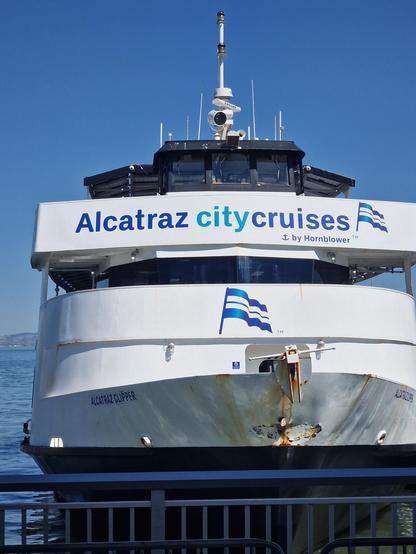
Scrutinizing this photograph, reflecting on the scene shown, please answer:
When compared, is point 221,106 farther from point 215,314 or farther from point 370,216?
point 215,314

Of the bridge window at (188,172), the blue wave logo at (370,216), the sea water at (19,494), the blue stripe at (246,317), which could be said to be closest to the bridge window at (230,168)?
the bridge window at (188,172)

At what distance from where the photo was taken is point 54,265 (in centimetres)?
1155

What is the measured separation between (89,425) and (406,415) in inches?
135

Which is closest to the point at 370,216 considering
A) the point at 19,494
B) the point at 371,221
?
the point at 371,221

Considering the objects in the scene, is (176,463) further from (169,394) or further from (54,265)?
(54,265)

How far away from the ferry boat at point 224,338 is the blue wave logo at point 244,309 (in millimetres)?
15

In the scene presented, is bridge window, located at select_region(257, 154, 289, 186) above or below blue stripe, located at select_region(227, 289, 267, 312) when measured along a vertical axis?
above

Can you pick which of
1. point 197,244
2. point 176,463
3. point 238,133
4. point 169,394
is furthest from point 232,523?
point 238,133

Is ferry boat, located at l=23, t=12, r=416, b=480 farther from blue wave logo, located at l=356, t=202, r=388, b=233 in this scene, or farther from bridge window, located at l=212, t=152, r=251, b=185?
bridge window, located at l=212, t=152, r=251, b=185

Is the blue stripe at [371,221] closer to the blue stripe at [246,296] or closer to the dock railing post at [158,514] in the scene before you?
the blue stripe at [246,296]

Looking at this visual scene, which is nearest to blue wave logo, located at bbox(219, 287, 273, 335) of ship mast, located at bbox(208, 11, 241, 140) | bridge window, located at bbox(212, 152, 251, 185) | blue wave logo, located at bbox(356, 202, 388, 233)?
blue wave logo, located at bbox(356, 202, 388, 233)

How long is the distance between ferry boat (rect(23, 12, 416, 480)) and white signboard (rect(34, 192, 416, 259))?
0.05 ft

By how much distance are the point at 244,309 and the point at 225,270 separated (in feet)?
2.99

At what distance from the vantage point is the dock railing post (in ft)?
13.5
